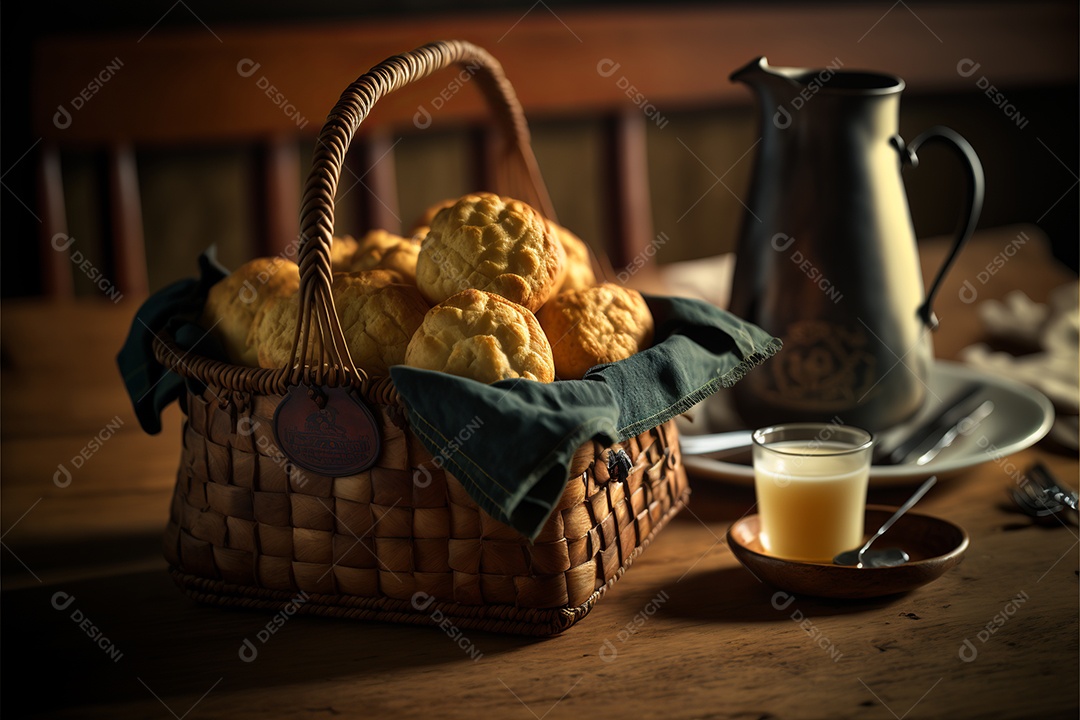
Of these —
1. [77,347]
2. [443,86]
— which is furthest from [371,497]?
[443,86]

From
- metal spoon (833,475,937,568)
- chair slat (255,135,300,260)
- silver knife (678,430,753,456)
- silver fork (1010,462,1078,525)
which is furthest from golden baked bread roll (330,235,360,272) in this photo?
chair slat (255,135,300,260)

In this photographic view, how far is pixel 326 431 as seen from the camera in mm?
719

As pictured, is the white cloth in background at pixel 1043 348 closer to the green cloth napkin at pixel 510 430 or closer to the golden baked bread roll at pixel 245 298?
the green cloth napkin at pixel 510 430

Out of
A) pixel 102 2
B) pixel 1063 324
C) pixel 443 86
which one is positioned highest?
pixel 102 2

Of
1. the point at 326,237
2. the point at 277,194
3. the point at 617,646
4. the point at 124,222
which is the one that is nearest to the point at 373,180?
the point at 277,194

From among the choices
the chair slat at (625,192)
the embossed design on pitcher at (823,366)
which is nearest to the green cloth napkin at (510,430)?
the embossed design on pitcher at (823,366)

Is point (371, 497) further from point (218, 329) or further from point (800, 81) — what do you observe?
point (800, 81)

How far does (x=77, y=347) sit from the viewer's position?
150 centimetres

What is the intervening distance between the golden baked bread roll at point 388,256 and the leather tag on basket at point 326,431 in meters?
0.16

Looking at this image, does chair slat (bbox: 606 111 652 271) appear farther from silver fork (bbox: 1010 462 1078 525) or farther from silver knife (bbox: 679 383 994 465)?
silver fork (bbox: 1010 462 1078 525)

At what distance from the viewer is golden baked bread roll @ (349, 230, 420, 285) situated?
861mm

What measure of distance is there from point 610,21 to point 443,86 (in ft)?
1.43

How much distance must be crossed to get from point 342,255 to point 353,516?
0.95ft

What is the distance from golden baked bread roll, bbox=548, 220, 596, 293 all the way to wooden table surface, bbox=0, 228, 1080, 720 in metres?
Result: 0.25
